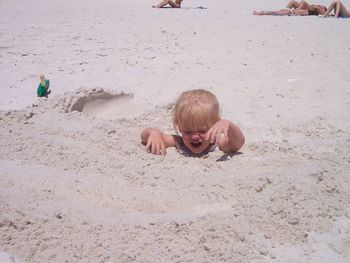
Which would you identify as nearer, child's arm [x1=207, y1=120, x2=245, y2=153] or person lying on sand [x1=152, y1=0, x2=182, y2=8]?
child's arm [x1=207, y1=120, x2=245, y2=153]

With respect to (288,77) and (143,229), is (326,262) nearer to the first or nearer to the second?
(143,229)

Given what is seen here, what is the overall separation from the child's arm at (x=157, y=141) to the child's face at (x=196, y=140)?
0.13 meters

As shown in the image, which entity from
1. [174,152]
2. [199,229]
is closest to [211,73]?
[174,152]

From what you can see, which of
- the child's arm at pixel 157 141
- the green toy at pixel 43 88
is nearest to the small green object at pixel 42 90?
the green toy at pixel 43 88

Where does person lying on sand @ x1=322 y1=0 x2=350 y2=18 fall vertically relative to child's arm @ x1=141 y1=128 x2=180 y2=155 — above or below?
above

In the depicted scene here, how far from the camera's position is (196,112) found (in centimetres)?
256

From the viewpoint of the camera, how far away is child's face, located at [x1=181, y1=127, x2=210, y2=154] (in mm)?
2602

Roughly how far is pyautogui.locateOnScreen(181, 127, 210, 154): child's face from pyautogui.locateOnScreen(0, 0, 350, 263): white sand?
127 mm

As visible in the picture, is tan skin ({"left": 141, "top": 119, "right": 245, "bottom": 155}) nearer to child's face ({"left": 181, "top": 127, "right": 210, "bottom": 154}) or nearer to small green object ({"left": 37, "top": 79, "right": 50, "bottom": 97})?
child's face ({"left": 181, "top": 127, "right": 210, "bottom": 154})

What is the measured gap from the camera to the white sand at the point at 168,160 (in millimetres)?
1579

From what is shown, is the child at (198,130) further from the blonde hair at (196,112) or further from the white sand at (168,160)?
the white sand at (168,160)

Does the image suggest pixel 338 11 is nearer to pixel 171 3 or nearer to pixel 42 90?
pixel 171 3

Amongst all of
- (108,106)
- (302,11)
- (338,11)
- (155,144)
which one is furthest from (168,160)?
(302,11)

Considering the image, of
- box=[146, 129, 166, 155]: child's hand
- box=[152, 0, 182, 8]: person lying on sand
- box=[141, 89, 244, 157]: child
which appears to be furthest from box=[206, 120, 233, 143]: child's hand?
box=[152, 0, 182, 8]: person lying on sand
